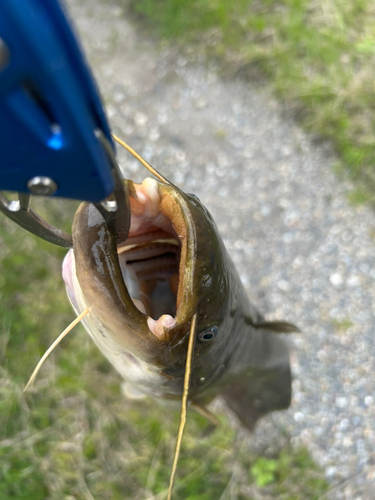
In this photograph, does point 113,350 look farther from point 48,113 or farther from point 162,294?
point 48,113

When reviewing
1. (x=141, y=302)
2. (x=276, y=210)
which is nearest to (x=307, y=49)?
(x=276, y=210)

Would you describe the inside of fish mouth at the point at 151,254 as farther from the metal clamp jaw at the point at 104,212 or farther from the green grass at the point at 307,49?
the green grass at the point at 307,49

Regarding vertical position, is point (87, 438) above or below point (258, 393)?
below

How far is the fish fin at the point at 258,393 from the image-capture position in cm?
212

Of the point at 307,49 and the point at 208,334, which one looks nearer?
the point at 208,334

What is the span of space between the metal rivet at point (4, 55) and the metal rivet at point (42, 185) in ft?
0.77

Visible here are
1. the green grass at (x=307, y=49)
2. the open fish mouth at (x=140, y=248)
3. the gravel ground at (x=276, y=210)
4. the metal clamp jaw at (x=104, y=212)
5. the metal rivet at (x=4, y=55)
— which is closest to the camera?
the metal rivet at (x=4, y=55)

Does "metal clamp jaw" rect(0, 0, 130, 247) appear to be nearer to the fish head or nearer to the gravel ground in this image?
the fish head

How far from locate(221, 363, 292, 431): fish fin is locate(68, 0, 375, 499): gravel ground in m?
0.39

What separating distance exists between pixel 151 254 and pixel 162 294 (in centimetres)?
A: 19

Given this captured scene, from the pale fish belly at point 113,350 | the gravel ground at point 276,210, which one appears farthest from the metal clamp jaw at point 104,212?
the gravel ground at point 276,210

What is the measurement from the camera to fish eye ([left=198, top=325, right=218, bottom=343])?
1.31 m

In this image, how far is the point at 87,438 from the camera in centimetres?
269

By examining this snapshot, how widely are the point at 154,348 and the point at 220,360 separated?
0.40 m
